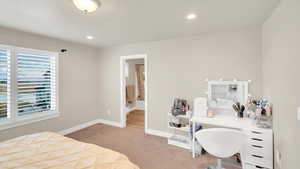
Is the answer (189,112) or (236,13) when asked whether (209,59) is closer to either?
(236,13)

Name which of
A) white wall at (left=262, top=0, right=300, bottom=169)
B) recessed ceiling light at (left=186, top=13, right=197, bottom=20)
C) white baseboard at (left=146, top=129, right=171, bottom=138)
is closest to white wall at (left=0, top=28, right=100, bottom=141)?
white baseboard at (left=146, top=129, right=171, bottom=138)

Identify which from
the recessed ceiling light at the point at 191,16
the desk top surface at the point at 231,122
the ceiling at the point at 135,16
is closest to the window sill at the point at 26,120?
the ceiling at the point at 135,16

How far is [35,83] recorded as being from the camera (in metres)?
2.89

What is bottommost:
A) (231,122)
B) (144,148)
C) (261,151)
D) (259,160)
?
(144,148)

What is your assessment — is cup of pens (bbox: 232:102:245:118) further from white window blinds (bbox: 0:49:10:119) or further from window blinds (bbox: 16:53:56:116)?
white window blinds (bbox: 0:49:10:119)

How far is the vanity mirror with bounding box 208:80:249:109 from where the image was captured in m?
2.52

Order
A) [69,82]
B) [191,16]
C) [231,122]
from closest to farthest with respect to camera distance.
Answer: [191,16] → [231,122] → [69,82]

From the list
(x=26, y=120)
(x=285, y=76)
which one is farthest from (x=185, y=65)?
(x=26, y=120)

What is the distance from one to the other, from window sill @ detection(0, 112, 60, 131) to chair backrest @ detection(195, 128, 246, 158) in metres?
3.39

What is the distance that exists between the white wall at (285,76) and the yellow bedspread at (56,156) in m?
1.62

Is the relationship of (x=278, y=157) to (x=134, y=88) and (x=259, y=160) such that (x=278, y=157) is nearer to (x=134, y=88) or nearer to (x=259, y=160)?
(x=259, y=160)

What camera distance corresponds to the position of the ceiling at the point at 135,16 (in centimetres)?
168

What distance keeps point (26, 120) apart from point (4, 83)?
84 centimetres

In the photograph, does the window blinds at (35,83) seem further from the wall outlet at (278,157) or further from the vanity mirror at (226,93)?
the wall outlet at (278,157)
